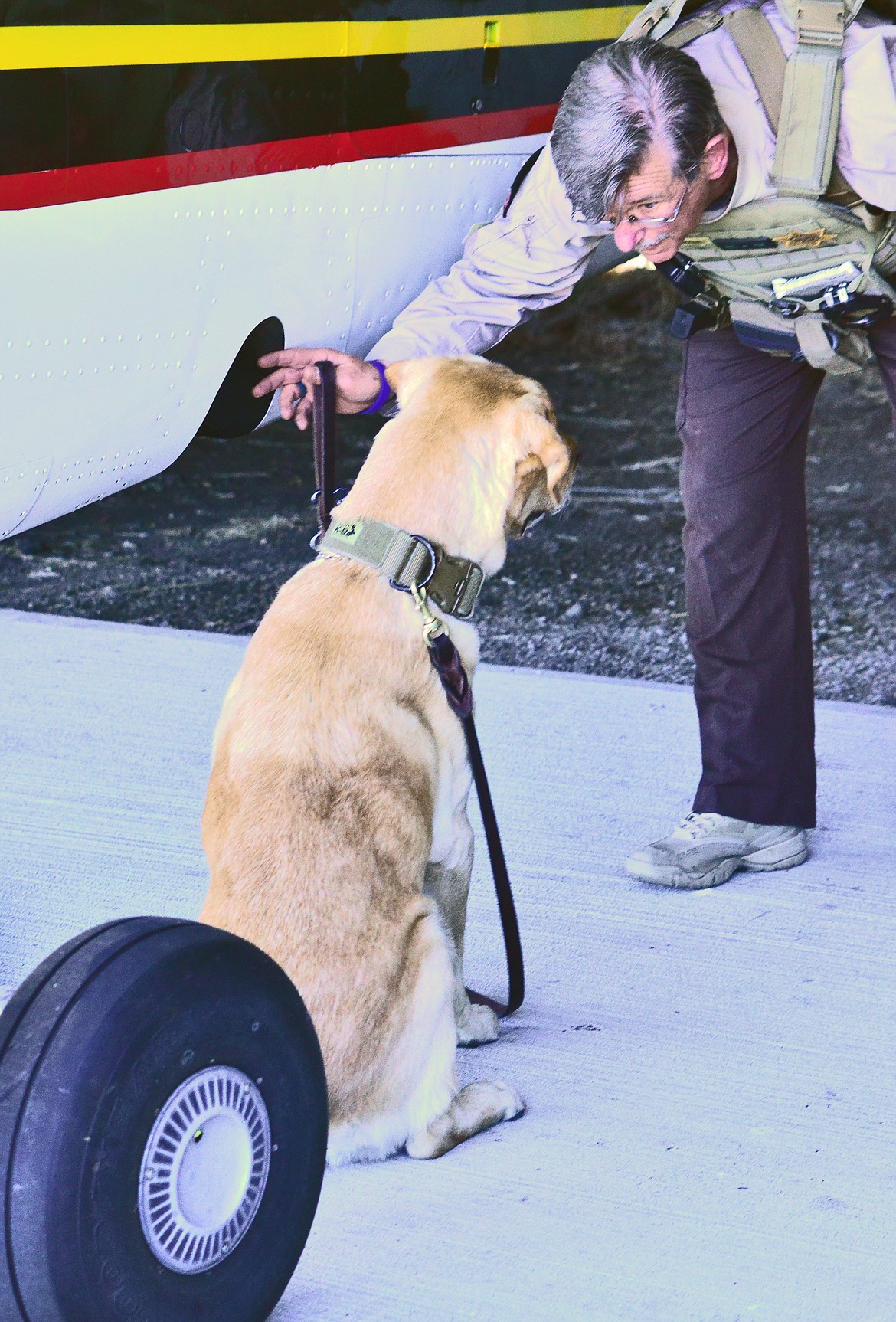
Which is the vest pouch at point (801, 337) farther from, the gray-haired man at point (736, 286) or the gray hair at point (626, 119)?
the gray hair at point (626, 119)

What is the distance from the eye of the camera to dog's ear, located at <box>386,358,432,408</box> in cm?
234

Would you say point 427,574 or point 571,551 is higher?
point 427,574

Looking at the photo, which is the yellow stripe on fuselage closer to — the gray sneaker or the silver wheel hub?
the silver wheel hub

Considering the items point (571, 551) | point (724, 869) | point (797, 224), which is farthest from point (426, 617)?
point (571, 551)

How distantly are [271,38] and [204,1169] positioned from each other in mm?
2079

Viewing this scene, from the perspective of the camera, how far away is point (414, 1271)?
1894 millimetres

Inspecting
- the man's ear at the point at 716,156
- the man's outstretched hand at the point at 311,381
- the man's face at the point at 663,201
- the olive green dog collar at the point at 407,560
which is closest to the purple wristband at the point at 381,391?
the man's outstretched hand at the point at 311,381

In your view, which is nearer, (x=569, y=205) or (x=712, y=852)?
(x=569, y=205)

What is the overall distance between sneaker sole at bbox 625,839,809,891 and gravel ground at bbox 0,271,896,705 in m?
1.66

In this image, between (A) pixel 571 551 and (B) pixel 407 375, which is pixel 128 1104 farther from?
(A) pixel 571 551

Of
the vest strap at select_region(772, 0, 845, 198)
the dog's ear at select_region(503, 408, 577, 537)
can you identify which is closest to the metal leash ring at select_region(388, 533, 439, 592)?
the dog's ear at select_region(503, 408, 577, 537)

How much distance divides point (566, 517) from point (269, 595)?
5.01ft

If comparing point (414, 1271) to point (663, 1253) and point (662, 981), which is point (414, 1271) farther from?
point (662, 981)

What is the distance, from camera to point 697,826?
3133 mm
